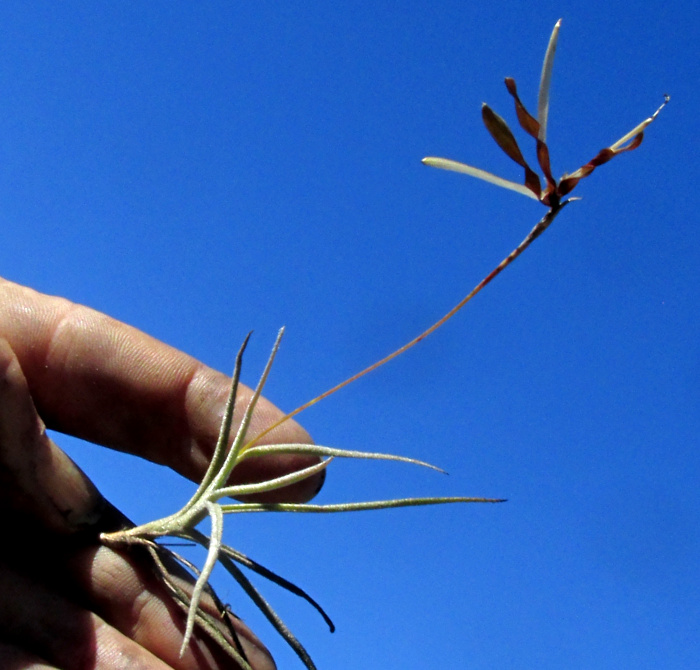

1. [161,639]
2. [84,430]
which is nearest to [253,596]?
[161,639]

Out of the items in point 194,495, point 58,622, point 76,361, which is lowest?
point 58,622

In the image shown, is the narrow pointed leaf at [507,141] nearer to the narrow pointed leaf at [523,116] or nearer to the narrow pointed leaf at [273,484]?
the narrow pointed leaf at [523,116]

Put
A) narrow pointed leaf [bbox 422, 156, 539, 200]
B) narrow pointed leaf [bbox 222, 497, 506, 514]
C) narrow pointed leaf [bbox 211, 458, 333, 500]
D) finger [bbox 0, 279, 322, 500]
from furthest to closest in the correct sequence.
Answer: finger [bbox 0, 279, 322, 500], narrow pointed leaf [bbox 211, 458, 333, 500], narrow pointed leaf [bbox 222, 497, 506, 514], narrow pointed leaf [bbox 422, 156, 539, 200]

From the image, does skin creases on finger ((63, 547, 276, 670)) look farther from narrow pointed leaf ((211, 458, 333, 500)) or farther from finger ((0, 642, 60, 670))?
narrow pointed leaf ((211, 458, 333, 500))

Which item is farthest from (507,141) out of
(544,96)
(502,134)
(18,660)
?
(18,660)

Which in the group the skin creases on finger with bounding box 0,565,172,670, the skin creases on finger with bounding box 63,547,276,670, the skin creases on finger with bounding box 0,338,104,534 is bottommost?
the skin creases on finger with bounding box 0,565,172,670

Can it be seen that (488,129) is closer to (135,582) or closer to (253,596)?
(253,596)

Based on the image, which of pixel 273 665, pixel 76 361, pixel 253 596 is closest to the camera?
pixel 253 596

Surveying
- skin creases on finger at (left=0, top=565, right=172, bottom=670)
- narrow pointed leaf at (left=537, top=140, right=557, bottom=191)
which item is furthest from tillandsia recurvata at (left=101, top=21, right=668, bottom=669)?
skin creases on finger at (left=0, top=565, right=172, bottom=670)
